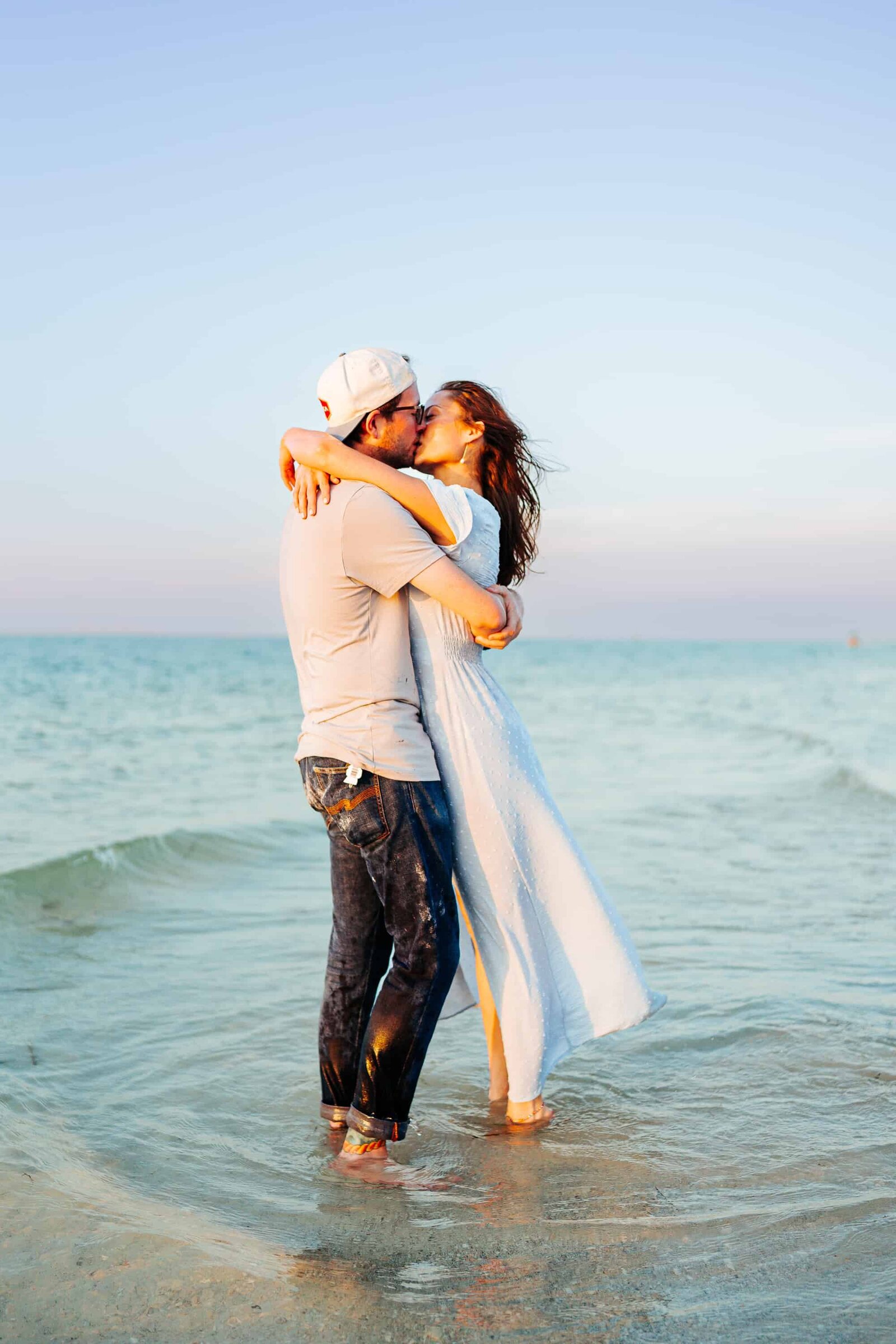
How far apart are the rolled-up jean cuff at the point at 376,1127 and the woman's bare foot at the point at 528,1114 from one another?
0.49 m

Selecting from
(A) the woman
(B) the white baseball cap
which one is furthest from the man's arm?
(B) the white baseball cap

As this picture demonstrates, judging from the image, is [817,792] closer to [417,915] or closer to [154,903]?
[154,903]

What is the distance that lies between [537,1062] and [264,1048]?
151 centimetres

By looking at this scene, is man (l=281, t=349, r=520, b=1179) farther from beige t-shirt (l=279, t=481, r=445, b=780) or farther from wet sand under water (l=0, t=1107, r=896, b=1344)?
wet sand under water (l=0, t=1107, r=896, b=1344)

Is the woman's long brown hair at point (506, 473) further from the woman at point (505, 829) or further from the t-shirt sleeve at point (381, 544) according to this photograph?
the t-shirt sleeve at point (381, 544)

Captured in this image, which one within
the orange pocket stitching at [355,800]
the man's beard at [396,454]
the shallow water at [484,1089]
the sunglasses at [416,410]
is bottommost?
the shallow water at [484,1089]

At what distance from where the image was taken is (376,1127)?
10.9 feet

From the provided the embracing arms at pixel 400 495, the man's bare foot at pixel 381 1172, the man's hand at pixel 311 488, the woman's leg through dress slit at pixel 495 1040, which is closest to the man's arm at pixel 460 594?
the embracing arms at pixel 400 495

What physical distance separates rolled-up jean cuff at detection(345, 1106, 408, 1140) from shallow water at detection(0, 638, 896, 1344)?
0.16m

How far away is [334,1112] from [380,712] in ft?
4.57

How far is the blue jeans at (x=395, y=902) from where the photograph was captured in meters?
3.16

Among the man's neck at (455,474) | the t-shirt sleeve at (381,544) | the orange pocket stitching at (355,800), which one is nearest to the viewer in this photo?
the t-shirt sleeve at (381,544)

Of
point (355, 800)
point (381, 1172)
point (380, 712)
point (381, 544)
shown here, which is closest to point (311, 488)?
point (381, 544)

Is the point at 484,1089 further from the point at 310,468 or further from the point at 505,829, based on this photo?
the point at 310,468
